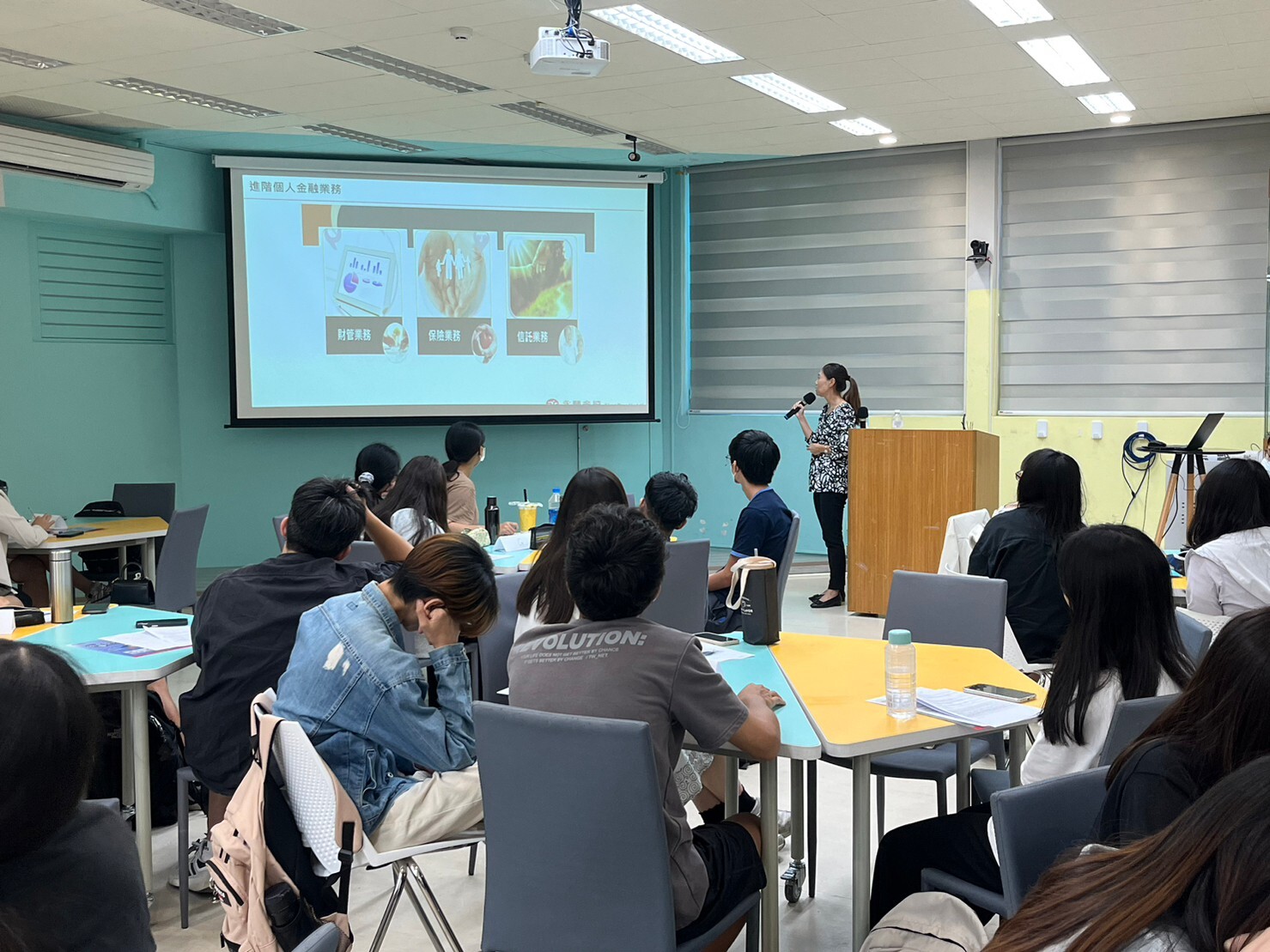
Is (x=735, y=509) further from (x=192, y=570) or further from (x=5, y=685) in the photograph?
(x=5, y=685)

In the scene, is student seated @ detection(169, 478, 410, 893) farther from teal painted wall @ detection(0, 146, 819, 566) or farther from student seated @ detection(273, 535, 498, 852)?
teal painted wall @ detection(0, 146, 819, 566)

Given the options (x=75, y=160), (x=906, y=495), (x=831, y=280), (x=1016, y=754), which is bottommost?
(x=1016, y=754)

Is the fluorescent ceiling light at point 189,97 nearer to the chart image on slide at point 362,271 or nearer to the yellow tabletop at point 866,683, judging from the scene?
the chart image on slide at point 362,271

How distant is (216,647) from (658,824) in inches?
59.8

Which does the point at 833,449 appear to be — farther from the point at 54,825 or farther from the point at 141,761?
the point at 54,825

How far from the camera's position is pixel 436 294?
9.01 meters

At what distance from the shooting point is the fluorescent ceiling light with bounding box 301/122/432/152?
792 cm

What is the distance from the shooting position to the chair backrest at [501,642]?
3809 mm

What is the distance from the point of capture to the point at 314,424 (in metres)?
8.83

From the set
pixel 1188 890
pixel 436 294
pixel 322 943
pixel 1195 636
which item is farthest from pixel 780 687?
pixel 436 294

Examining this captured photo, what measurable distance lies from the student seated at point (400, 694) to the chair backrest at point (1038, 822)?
4.17ft

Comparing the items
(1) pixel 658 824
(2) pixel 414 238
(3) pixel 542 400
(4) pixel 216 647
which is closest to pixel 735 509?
(3) pixel 542 400

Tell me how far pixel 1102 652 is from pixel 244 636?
210 cm

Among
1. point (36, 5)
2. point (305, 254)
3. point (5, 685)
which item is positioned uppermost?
point (36, 5)
